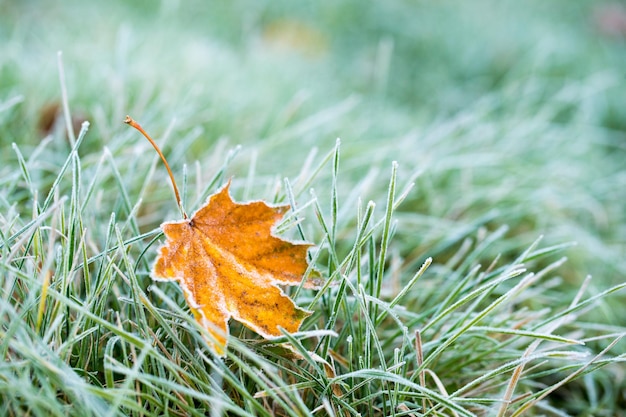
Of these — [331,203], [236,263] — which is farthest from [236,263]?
[331,203]

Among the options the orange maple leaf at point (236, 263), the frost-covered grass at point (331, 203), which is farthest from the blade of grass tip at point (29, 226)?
the orange maple leaf at point (236, 263)

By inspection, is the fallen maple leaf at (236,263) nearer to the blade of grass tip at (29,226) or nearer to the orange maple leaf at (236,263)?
the orange maple leaf at (236,263)

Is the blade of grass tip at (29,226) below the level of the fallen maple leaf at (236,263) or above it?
above

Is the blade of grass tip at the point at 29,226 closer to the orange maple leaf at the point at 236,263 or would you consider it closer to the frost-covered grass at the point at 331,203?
the frost-covered grass at the point at 331,203

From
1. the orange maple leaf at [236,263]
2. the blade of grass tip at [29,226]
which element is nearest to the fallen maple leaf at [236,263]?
the orange maple leaf at [236,263]

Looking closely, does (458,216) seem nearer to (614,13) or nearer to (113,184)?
(113,184)

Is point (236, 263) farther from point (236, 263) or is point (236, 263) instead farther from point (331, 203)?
point (331, 203)

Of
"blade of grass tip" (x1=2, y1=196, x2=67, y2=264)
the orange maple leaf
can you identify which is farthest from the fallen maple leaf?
"blade of grass tip" (x1=2, y1=196, x2=67, y2=264)
